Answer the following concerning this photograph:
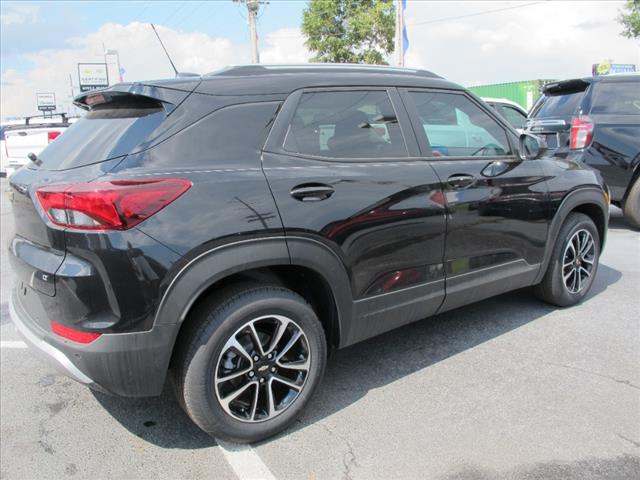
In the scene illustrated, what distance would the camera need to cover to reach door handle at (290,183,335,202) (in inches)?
102

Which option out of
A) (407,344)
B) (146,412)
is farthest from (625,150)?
(146,412)

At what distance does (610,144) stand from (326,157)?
560 centimetres

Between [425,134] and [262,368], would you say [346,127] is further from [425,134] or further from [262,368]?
[262,368]

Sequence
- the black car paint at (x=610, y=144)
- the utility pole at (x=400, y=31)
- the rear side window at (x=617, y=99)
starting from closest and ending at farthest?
the black car paint at (x=610, y=144)
the rear side window at (x=617, y=99)
the utility pole at (x=400, y=31)

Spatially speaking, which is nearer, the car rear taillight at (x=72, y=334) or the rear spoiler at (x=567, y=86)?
the car rear taillight at (x=72, y=334)

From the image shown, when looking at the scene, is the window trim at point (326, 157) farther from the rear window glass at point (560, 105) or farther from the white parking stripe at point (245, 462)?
the rear window glass at point (560, 105)

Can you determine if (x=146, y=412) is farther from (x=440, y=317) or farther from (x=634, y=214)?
(x=634, y=214)

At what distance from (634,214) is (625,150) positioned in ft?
2.98

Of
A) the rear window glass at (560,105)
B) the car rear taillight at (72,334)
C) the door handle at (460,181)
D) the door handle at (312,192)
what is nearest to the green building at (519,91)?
the rear window glass at (560,105)

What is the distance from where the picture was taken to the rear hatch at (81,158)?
7.84 ft

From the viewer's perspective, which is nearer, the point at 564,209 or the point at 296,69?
the point at 296,69

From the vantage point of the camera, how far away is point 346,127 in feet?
9.73

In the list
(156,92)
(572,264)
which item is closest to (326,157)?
(156,92)

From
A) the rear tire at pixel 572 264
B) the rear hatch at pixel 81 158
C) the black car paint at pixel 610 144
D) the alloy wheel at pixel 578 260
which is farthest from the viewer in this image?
the black car paint at pixel 610 144
